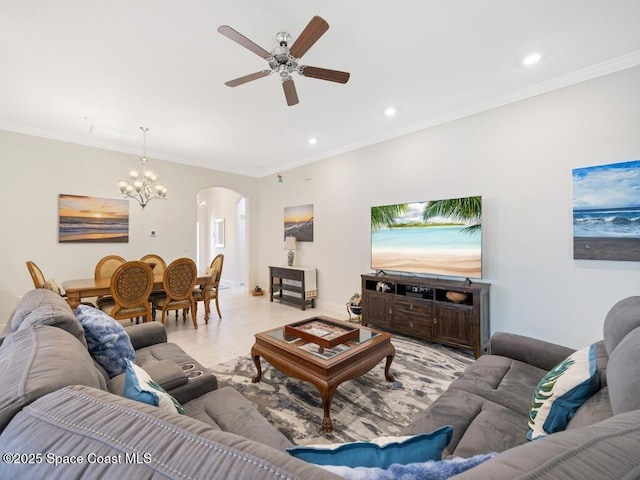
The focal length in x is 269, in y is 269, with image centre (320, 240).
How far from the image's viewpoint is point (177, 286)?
3.86 m

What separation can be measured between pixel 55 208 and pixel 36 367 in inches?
188

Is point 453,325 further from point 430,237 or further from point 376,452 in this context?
point 376,452

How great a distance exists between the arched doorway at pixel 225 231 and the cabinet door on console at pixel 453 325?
5447mm

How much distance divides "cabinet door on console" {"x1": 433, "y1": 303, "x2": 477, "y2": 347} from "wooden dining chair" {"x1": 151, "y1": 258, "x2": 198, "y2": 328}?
3.38m

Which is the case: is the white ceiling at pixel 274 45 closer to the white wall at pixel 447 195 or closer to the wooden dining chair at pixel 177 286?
the white wall at pixel 447 195

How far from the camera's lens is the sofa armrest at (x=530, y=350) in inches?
70.4

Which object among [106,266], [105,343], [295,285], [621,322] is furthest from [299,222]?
[621,322]

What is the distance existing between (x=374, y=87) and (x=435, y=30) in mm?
878

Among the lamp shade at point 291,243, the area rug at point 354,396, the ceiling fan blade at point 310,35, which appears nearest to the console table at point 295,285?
the lamp shade at point 291,243

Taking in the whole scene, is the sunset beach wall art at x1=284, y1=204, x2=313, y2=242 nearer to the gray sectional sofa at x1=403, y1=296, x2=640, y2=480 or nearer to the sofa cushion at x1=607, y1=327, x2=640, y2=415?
the gray sectional sofa at x1=403, y1=296, x2=640, y2=480

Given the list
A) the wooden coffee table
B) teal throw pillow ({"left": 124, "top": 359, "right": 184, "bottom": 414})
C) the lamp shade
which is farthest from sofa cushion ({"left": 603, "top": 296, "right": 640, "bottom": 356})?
the lamp shade

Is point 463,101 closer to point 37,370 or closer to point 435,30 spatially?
point 435,30

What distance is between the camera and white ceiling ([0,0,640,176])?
2000 mm

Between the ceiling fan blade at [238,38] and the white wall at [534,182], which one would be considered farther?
the white wall at [534,182]
